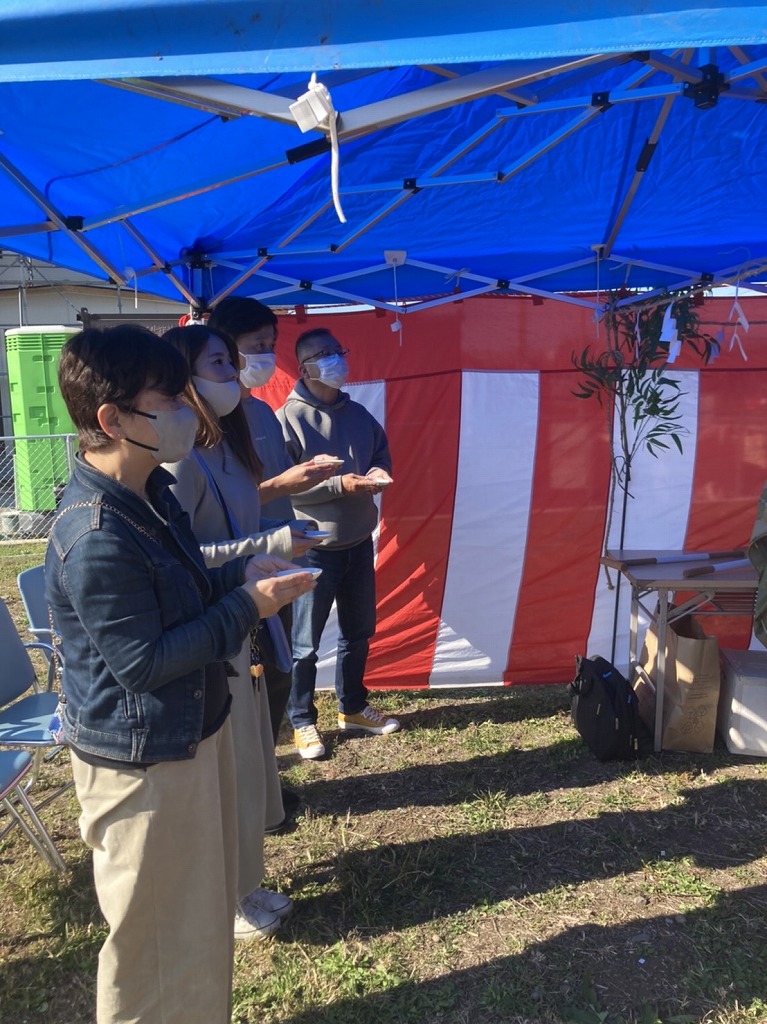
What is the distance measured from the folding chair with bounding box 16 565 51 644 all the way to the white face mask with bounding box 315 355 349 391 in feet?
4.66

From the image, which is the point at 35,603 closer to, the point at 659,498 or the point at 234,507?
the point at 234,507

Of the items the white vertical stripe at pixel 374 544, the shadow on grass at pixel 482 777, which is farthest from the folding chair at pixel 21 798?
the white vertical stripe at pixel 374 544

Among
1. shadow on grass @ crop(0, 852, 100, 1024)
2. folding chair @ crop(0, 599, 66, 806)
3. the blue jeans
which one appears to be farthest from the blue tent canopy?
shadow on grass @ crop(0, 852, 100, 1024)

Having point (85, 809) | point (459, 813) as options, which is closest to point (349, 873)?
point (459, 813)

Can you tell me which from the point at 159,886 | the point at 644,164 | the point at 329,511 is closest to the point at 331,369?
the point at 329,511

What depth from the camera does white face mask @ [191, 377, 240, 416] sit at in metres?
1.96

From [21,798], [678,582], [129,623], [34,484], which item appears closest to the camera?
[129,623]

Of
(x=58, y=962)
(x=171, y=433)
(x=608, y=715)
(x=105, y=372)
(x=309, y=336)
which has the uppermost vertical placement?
(x=309, y=336)

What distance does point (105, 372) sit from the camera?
51.6 inches

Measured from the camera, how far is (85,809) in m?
1.41

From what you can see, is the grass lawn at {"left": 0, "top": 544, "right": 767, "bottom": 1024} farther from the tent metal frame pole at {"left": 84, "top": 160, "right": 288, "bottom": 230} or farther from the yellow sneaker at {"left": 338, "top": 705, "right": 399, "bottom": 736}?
the tent metal frame pole at {"left": 84, "top": 160, "right": 288, "bottom": 230}

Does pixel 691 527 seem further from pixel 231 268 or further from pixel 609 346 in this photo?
pixel 231 268

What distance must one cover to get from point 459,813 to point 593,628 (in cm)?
162

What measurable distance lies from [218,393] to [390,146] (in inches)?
45.9
